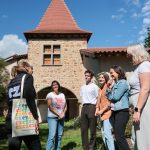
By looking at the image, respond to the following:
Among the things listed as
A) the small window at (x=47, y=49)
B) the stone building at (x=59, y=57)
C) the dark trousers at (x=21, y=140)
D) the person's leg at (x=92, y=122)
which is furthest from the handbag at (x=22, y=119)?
the small window at (x=47, y=49)

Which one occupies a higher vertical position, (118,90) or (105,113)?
(118,90)

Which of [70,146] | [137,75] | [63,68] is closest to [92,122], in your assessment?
[70,146]

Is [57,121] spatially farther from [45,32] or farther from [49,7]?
[49,7]

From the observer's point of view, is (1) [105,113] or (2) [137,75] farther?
(1) [105,113]

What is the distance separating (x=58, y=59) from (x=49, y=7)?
20.6 feet

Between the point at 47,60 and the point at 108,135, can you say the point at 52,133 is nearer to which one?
Answer: the point at 108,135

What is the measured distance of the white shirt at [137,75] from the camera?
4449mm

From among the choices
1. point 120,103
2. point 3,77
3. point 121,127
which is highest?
point 3,77

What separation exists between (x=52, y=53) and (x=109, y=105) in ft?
55.0

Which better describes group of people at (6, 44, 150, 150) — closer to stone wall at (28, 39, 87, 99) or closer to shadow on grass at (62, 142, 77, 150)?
shadow on grass at (62, 142, 77, 150)

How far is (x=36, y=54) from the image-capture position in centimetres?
2338

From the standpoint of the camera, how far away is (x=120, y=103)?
606 centimetres

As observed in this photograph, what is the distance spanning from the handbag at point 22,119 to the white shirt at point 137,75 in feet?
4.93

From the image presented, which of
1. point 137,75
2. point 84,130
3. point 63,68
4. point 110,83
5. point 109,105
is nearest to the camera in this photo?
point 137,75
